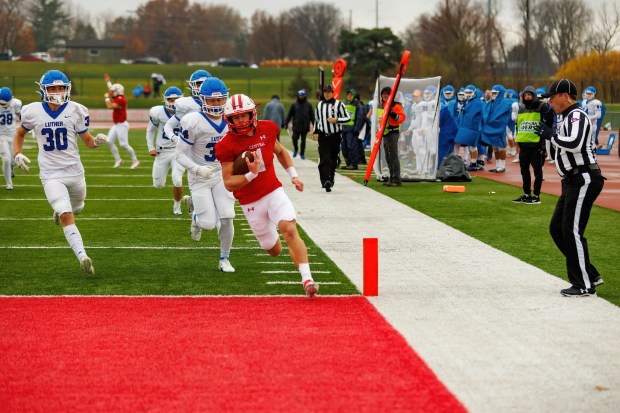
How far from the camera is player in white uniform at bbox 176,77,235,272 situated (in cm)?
1017

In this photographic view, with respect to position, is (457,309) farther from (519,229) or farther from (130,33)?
(130,33)

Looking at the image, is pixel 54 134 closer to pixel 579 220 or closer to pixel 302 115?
Result: pixel 579 220

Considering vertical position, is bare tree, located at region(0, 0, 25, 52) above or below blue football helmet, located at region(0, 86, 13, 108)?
above

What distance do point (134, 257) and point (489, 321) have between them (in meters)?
4.65

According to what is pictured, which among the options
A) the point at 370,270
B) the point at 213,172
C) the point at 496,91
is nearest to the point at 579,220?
the point at 370,270

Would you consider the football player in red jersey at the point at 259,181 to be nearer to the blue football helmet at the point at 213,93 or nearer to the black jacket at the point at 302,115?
the blue football helmet at the point at 213,93

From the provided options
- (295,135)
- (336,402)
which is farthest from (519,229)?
(295,135)

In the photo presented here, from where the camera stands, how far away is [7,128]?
1941 centimetres

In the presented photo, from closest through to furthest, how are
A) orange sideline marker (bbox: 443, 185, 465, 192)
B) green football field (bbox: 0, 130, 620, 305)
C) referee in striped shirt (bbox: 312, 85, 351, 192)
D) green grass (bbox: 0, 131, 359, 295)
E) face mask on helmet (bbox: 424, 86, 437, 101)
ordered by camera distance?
green grass (bbox: 0, 131, 359, 295) < green football field (bbox: 0, 130, 620, 305) < orange sideline marker (bbox: 443, 185, 465, 192) < referee in striped shirt (bbox: 312, 85, 351, 192) < face mask on helmet (bbox: 424, 86, 437, 101)

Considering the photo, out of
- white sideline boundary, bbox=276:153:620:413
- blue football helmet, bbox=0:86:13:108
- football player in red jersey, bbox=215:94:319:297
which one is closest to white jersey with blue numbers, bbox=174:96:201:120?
white sideline boundary, bbox=276:153:620:413

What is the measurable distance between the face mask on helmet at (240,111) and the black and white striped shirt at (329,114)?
35.1ft

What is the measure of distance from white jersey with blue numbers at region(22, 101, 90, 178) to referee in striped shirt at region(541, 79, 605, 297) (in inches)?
182

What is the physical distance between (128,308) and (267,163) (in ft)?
5.60

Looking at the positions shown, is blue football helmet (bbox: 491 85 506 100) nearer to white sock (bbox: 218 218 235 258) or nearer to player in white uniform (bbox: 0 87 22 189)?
player in white uniform (bbox: 0 87 22 189)
